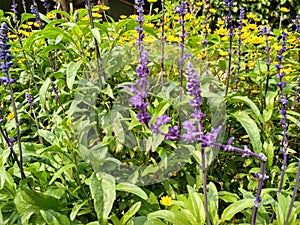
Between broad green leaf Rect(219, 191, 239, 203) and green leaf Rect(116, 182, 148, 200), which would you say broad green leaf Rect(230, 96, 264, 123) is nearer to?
broad green leaf Rect(219, 191, 239, 203)

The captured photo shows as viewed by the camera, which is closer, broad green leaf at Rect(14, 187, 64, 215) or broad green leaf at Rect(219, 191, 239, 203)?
broad green leaf at Rect(14, 187, 64, 215)

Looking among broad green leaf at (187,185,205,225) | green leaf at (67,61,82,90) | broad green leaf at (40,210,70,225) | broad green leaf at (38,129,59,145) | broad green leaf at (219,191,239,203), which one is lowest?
broad green leaf at (219,191,239,203)

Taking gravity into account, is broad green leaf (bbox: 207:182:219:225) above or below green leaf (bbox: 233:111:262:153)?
below

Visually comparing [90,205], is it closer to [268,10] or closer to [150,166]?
[150,166]

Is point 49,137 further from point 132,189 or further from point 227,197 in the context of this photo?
point 227,197

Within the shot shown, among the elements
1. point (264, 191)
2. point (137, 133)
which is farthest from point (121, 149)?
point (264, 191)

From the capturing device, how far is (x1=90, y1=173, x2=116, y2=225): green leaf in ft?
5.67

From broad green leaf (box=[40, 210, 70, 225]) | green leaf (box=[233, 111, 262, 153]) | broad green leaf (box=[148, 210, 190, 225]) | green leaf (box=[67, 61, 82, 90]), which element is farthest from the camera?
green leaf (box=[67, 61, 82, 90])

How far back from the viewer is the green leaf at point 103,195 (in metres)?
1.73

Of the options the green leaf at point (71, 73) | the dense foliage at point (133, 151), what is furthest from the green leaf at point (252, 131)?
the green leaf at point (71, 73)

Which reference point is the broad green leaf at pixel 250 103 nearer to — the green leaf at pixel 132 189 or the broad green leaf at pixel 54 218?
the green leaf at pixel 132 189

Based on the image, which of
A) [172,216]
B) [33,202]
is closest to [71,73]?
[33,202]

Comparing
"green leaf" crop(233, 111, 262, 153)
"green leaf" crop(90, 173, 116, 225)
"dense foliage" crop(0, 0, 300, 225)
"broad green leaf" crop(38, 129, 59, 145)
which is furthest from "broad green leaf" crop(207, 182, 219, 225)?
"broad green leaf" crop(38, 129, 59, 145)

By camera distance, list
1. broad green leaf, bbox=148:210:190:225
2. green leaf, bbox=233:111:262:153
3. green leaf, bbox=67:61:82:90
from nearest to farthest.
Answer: broad green leaf, bbox=148:210:190:225
green leaf, bbox=233:111:262:153
green leaf, bbox=67:61:82:90
